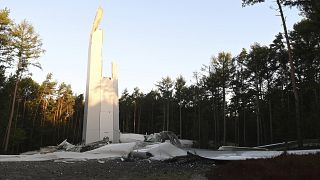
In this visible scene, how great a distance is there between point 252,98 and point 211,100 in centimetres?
711

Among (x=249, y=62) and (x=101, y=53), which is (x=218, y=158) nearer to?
(x=101, y=53)

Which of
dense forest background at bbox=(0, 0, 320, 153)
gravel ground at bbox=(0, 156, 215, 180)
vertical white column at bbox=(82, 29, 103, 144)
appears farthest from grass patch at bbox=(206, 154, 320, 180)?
vertical white column at bbox=(82, 29, 103, 144)

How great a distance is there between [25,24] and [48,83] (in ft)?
111

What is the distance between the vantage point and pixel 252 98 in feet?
162

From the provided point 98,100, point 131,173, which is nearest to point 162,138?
point 98,100

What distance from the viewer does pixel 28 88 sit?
60938 mm

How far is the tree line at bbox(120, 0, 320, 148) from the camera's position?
3247 centimetres

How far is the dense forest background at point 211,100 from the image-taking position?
→ 102ft

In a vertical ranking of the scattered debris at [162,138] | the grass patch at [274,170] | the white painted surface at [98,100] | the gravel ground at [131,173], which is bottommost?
the gravel ground at [131,173]

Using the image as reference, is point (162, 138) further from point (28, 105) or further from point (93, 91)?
point (28, 105)

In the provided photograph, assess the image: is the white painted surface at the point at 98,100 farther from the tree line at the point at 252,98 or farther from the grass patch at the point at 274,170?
the grass patch at the point at 274,170

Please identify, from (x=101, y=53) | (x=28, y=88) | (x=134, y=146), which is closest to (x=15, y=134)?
(x=101, y=53)

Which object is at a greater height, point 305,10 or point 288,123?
point 305,10

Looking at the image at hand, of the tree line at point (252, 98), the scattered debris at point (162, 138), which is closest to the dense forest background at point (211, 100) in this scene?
the tree line at point (252, 98)
